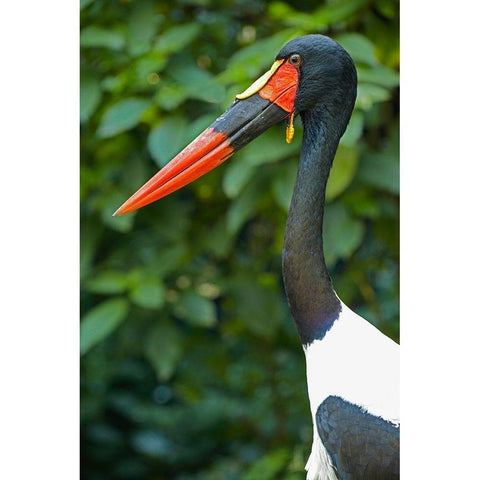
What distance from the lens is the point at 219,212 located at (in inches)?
83.8

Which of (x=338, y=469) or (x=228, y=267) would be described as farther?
(x=228, y=267)

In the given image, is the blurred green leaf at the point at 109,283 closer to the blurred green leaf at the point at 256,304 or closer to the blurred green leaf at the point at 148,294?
the blurred green leaf at the point at 148,294

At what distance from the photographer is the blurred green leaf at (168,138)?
173 cm

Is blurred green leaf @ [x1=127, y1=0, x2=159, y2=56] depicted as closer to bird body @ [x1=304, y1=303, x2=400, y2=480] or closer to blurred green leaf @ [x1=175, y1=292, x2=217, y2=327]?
blurred green leaf @ [x1=175, y1=292, x2=217, y2=327]

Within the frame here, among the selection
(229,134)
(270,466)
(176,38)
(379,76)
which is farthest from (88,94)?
(270,466)

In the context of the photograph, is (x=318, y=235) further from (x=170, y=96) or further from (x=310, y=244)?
(x=170, y=96)

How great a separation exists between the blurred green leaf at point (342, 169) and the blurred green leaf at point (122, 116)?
39cm

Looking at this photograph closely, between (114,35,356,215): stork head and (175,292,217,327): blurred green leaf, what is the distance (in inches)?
32.6

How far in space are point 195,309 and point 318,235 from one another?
34.3 inches

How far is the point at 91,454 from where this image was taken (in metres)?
2.53
